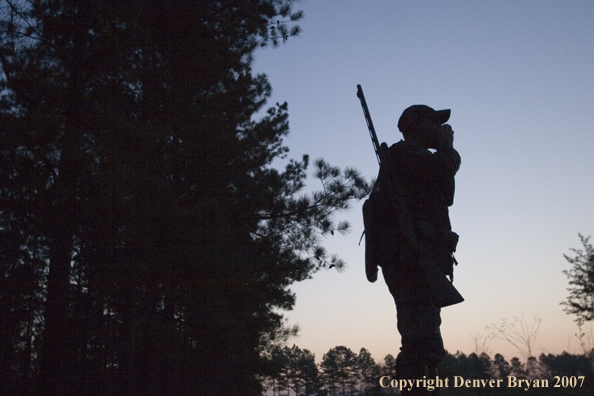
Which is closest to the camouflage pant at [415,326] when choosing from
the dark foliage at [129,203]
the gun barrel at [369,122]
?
the gun barrel at [369,122]

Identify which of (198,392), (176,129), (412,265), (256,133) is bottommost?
(198,392)

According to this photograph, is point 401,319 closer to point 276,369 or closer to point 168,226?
point 168,226

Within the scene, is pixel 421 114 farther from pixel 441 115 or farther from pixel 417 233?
pixel 417 233

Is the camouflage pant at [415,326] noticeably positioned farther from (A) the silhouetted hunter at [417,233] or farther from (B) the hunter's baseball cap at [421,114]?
(B) the hunter's baseball cap at [421,114]

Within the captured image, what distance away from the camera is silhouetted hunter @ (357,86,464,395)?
9.61 ft

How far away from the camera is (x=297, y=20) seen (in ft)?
27.8

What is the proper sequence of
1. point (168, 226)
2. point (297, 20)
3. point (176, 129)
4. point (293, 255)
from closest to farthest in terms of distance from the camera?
point (168, 226) → point (176, 129) → point (297, 20) → point (293, 255)

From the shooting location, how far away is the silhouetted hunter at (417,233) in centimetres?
293

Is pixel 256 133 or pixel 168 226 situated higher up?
pixel 256 133

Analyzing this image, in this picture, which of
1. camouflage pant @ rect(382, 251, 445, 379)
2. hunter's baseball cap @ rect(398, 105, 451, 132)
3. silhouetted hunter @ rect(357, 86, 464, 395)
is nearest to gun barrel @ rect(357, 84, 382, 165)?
silhouetted hunter @ rect(357, 86, 464, 395)

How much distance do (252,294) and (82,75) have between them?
410 centimetres

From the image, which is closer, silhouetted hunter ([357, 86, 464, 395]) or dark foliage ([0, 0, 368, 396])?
silhouetted hunter ([357, 86, 464, 395])

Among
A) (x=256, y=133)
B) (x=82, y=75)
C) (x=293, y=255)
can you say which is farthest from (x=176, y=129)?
(x=256, y=133)

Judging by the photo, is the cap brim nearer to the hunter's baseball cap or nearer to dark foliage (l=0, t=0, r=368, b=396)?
the hunter's baseball cap
